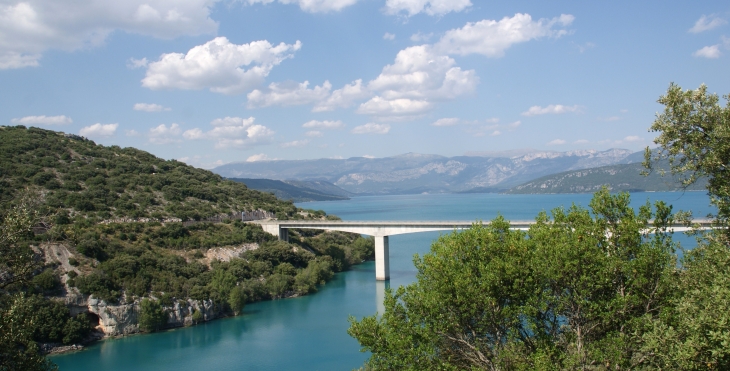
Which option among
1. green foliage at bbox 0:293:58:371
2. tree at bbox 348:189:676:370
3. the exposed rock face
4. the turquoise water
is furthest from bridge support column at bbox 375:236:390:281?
green foliage at bbox 0:293:58:371

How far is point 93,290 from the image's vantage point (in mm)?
32906

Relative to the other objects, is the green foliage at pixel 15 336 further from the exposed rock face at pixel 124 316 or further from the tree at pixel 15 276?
the exposed rock face at pixel 124 316

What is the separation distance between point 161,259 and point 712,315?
3746cm

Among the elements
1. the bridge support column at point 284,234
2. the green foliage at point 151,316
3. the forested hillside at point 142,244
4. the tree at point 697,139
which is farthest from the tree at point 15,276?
the bridge support column at point 284,234

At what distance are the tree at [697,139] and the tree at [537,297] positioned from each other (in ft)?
4.59

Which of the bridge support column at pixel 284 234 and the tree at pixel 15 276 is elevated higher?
the tree at pixel 15 276

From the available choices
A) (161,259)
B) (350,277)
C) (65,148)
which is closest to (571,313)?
(161,259)

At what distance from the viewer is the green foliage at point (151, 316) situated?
33.3 m

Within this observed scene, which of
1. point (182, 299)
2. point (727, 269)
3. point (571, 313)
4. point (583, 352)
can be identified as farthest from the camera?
point (182, 299)

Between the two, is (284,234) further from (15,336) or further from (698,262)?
(698,262)

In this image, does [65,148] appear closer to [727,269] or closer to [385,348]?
[385,348]

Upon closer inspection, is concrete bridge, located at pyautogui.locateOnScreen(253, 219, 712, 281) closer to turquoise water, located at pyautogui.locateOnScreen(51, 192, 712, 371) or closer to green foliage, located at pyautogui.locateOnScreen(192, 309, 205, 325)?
turquoise water, located at pyautogui.locateOnScreen(51, 192, 712, 371)

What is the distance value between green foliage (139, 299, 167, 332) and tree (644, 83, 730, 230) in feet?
99.4

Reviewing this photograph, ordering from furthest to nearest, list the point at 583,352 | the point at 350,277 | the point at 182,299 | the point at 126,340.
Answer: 1. the point at 350,277
2. the point at 182,299
3. the point at 126,340
4. the point at 583,352
